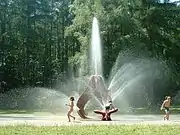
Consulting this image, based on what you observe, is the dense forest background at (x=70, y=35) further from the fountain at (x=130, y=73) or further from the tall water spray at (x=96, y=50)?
the tall water spray at (x=96, y=50)

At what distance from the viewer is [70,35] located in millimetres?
47969

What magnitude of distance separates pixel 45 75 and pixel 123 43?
23300 millimetres

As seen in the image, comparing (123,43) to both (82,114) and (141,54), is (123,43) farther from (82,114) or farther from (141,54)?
(82,114)

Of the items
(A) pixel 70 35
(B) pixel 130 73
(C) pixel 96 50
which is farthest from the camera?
(A) pixel 70 35

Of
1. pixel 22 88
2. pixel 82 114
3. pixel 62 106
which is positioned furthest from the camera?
pixel 22 88

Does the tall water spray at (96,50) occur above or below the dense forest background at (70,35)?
below

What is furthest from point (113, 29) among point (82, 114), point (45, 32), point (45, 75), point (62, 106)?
point (45, 32)

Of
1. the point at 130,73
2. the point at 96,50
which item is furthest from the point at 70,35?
the point at 96,50

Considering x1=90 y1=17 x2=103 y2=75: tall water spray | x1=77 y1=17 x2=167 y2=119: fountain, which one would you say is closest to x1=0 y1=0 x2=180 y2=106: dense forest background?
x1=77 y1=17 x2=167 y2=119: fountain

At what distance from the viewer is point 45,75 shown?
64.5m

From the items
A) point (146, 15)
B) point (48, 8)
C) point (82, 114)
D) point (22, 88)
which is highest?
point (48, 8)

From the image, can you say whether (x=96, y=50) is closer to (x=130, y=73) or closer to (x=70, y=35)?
(x=130, y=73)

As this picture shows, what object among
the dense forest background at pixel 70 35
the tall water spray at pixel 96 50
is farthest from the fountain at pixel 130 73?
the dense forest background at pixel 70 35

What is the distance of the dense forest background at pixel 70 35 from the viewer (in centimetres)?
4369
